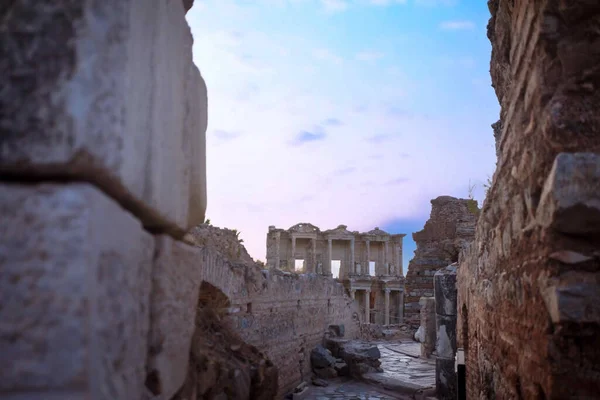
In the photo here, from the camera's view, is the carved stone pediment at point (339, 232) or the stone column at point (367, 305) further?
the carved stone pediment at point (339, 232)

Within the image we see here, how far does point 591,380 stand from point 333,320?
12700 millimetres

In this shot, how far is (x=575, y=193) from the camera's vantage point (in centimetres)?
198

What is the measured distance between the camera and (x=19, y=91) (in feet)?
3.53

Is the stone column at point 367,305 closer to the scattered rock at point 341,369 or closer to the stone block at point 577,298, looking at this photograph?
the scattered rock at point 341,369

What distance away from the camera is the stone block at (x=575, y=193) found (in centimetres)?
198

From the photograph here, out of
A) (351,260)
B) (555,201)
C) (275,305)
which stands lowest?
(275,305)

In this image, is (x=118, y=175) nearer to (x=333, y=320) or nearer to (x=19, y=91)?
(x=19, y=91)

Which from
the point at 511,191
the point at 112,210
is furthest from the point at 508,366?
the point at 112,210

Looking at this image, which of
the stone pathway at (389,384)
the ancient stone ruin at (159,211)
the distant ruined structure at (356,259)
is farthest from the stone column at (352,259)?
the ancient stone ruin at (159,211)

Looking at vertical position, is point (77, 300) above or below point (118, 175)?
below

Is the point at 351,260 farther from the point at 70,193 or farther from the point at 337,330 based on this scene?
the point at 70,193

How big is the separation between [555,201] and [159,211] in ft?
4.87

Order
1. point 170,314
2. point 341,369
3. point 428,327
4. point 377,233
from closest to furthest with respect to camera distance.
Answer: point 170,314 → point 341,369 → point 428,327 → point 377,233

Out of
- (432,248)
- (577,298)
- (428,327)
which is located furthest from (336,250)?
(577,298)
